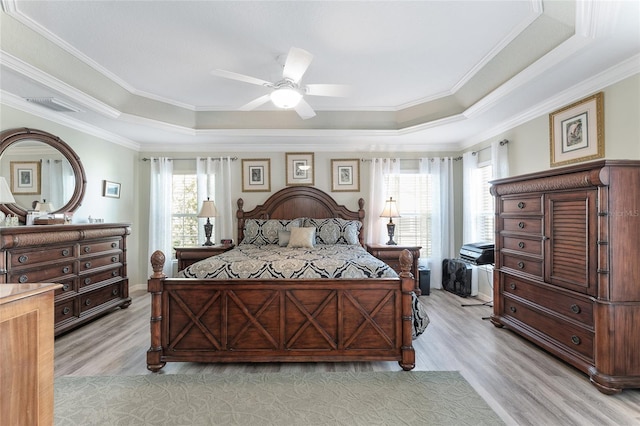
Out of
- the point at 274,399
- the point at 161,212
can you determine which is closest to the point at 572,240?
the point at 274,399

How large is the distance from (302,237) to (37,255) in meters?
2.87

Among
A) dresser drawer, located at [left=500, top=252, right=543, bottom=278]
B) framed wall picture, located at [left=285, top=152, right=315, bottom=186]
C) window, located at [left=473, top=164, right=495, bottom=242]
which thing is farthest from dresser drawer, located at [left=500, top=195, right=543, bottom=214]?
framed wall picture, located at [left=285, top=152, right=315, bottom=186]

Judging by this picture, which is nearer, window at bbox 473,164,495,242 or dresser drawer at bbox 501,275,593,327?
dresser drawer at bbox 501,275,593,327

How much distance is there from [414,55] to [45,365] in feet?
11.8

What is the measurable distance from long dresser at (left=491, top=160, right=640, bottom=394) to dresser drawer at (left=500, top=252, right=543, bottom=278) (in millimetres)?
11

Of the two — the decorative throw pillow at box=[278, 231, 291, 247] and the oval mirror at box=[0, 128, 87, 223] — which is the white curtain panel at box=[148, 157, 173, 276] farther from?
the decorative throw pillow at box=[278, 231, 291, 247]

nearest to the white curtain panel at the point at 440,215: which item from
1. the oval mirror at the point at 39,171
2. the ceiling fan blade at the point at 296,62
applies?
the ceiling fan blade at the point at 296,62

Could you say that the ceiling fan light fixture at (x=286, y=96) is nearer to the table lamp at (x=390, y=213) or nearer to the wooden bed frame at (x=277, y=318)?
the wooden bed frame at (x=277, y=318)

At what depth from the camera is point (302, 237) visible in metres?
4.16

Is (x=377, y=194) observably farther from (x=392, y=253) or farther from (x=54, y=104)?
(x=54, y=104)

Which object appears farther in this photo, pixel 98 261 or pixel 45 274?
pixel 98 261

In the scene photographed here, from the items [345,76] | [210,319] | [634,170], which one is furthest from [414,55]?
[210,319]

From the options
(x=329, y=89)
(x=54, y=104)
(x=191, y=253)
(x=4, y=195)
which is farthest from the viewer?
(x=191, y=253)

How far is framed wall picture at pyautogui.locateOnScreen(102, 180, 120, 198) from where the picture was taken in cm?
443
